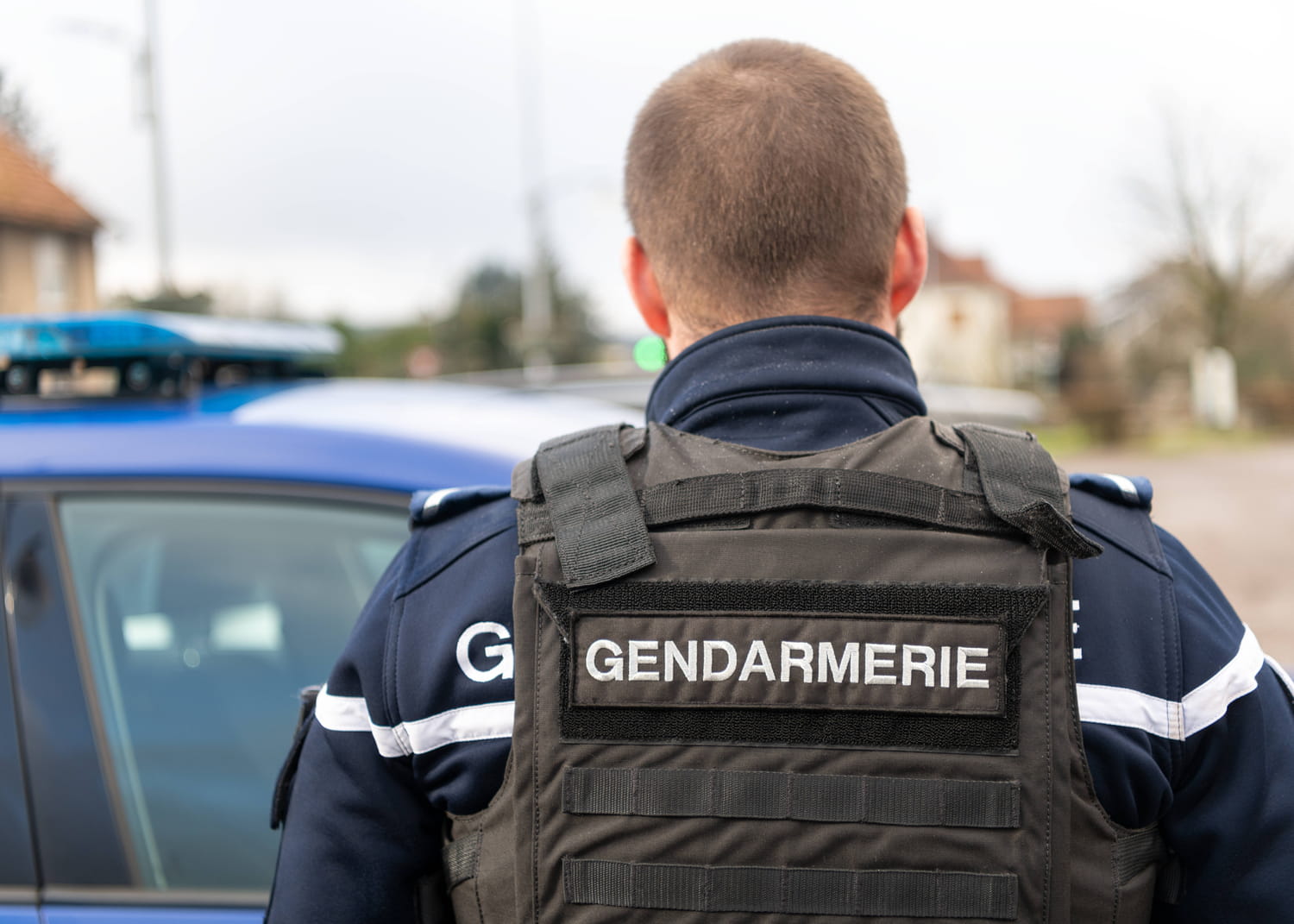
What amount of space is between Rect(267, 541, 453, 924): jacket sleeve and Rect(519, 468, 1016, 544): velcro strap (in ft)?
1.20

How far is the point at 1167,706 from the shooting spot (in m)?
1.20

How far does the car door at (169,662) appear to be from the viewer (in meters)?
1.82

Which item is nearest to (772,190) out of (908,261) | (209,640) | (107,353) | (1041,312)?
(908,261)

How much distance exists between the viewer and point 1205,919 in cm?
127

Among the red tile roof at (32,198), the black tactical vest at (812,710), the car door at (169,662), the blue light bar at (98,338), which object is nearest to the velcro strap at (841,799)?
the black tactical vest at (812,710)

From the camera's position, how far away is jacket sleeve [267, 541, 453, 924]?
4.28ft

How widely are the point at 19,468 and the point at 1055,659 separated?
164 centimetres

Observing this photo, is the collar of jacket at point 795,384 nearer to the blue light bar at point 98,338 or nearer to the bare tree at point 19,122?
the blue light bar at point 98,338

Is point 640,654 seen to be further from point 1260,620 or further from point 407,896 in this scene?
point 1260,620

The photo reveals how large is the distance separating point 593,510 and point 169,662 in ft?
3.58

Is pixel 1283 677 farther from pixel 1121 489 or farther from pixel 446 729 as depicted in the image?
pixel 446 729

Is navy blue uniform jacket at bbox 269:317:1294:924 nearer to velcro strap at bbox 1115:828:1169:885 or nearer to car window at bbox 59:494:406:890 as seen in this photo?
velcro strap at bbox 1115:828:1169:885

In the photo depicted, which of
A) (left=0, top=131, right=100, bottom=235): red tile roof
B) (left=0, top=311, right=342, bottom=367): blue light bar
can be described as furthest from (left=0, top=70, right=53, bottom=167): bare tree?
(left=0, top=311, right=342, bottom=367): blue light bar

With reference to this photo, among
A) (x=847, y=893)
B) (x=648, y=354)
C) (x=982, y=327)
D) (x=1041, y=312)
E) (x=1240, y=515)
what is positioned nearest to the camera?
(x=847, y=893)
